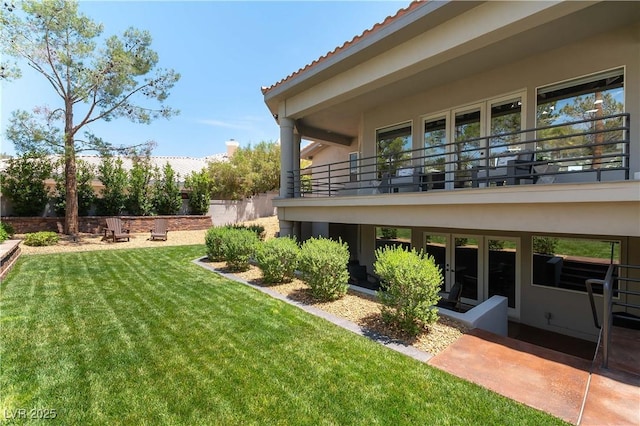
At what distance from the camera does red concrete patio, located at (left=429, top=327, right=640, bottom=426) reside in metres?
3.25

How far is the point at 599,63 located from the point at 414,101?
443 centimetres

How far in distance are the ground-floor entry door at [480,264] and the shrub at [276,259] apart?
15.0ft

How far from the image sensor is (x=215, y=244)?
35.6 ft

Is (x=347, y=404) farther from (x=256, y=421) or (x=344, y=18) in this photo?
(x=344, y=18)

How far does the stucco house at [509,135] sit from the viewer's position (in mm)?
5242

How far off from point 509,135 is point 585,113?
6.08 ft

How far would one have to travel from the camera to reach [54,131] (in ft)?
50.2

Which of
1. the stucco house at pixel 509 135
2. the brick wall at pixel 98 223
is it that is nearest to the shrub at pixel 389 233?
the stucco house at pixel 509 135

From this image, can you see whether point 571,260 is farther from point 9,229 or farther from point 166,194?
point 9,229

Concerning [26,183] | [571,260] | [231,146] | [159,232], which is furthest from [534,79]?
[231,146]

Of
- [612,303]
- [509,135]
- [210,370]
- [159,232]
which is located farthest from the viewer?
[159,232]

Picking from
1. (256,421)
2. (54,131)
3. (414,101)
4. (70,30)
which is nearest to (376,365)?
(256,421)

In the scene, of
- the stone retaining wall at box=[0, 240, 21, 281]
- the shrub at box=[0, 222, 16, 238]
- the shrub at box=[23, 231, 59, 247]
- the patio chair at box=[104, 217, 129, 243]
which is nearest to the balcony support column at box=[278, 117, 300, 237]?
the stone retaining wall at box=[0, 240, 21, 281]

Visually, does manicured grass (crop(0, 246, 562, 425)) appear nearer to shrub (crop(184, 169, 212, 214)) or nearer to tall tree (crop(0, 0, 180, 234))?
tall tree (crop(0, 0, 180, 234))
